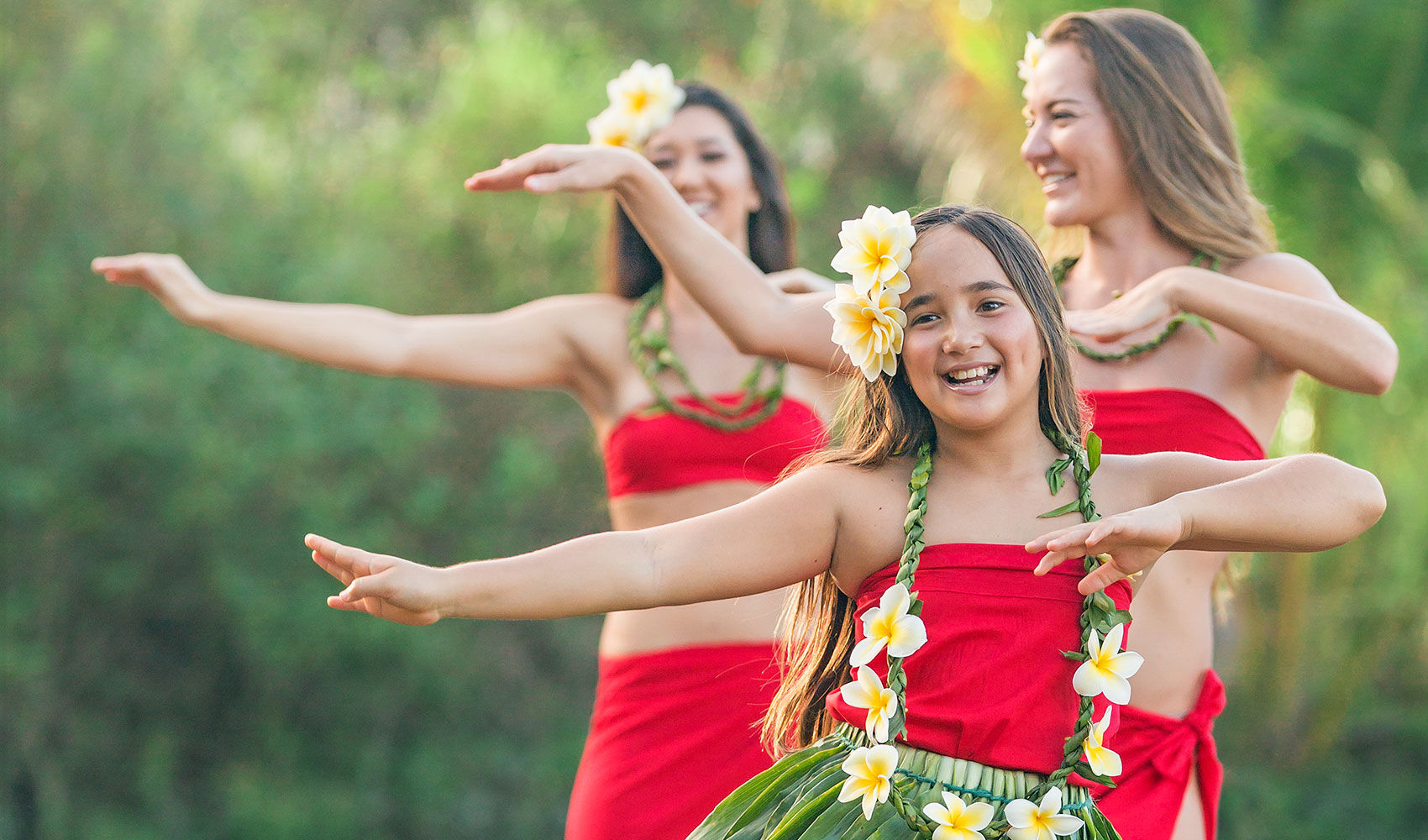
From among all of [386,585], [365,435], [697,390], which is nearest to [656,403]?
[697,390]

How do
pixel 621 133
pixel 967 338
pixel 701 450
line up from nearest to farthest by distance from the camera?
pixel 967 338 → pixel 701 450 → pixel 621 133

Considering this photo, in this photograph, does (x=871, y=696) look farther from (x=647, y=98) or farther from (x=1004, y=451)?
(x=647, y=98)

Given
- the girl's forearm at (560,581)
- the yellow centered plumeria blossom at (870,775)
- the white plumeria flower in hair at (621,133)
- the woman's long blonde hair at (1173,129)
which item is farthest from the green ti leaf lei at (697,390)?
the yellow centered plumeria blossom at (870,775)

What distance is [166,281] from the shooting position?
3033 mm

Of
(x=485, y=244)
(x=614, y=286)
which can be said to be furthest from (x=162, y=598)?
(x=614, y=286)

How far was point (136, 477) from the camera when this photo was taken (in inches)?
245

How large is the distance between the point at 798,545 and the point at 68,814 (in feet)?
18.4

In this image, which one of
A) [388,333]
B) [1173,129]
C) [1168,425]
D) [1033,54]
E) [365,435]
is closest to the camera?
[1168,425]

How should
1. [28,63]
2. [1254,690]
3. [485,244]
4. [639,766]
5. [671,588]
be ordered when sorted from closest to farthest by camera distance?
[671,588] → [639,766] → [28,63] → [485,244] → [1254,690]

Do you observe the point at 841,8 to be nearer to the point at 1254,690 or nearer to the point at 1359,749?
the point at 1254,690

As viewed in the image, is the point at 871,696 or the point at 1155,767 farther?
the point at 1155,767

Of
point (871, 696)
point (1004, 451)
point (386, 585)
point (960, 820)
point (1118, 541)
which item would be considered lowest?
point (960, 820)

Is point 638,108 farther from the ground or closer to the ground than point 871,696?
farther from the ground

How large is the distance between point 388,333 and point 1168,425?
1659mm
